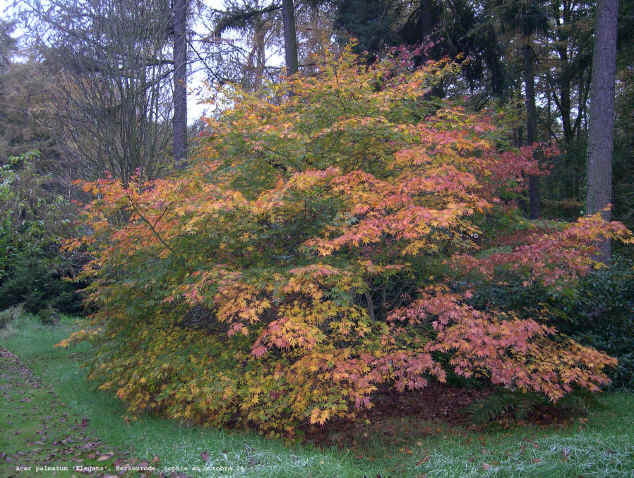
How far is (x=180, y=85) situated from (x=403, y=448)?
9753mm

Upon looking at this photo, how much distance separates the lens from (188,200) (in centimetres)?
536

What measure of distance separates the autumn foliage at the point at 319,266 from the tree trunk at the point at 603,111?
3.25 meters

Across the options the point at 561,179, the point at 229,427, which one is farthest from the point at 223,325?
the point at 561,179

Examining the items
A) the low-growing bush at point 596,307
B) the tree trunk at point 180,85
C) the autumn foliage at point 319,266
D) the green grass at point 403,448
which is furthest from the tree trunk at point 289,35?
the green grass at point 403,448

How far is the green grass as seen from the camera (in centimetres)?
401

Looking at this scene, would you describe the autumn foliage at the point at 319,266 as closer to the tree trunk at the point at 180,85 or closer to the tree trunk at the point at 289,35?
the tree trunk at the point at 180,85

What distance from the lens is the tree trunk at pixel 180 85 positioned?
1113 cm

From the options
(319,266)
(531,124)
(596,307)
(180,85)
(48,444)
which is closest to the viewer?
(319,266)

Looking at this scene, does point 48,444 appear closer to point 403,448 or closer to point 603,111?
point 403,448

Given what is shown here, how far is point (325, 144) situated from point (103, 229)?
344cm

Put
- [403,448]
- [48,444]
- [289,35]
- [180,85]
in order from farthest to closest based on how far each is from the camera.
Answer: [289,35] < [180,85] < [48,444] < [403,448]

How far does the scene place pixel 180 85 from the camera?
11.1m

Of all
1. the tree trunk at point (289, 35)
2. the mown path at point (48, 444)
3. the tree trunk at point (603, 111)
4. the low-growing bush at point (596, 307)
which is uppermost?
the tree trunk at point (289, 35)

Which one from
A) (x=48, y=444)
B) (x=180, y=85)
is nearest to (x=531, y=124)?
(x=180, y=85)
